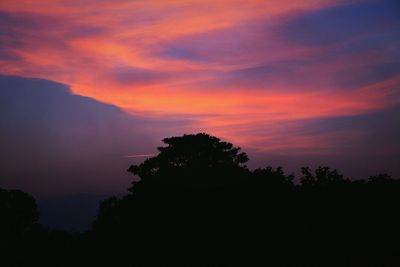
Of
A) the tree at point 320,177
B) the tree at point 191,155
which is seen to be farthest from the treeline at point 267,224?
the tree at point 191,155

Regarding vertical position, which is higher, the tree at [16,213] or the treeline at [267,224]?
the treeline at [267,224]

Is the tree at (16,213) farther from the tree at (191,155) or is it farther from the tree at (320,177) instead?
the tree at (320,177)

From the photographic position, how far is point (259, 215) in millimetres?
22516

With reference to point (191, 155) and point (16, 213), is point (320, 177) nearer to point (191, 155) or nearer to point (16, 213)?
point (191, 155)

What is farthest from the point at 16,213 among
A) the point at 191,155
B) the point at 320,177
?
the point at 320,177

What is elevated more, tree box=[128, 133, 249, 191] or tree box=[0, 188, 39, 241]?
tree box=[128, 133, 249, 191]

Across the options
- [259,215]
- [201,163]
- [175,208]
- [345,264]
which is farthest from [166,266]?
[201,163]

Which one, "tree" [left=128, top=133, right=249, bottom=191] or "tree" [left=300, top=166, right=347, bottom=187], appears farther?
"tree" [left=128, top=133, right=249, bottom=191]

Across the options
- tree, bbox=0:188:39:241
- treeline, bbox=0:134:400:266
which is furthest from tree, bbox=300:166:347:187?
tree, bbox=0:188:39:241

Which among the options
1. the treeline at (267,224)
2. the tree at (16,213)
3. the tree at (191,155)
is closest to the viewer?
the treeline at (267,224)

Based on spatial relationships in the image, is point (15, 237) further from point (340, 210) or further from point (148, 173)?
point (340, 210)

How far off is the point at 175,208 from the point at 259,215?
5818 millimetres

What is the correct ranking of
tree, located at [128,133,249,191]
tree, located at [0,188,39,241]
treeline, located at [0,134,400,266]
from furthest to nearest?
1. tree, located at [0,188,39,241]
2. tree, located at [128,133,249,191]
3. treeline, located at [0,134,400,266]

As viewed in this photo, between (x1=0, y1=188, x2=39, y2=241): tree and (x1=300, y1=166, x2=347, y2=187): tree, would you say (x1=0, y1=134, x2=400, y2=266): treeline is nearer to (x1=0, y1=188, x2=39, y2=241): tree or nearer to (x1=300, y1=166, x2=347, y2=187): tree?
(x1=300, y1=166, x2=347, y2=187): tree
